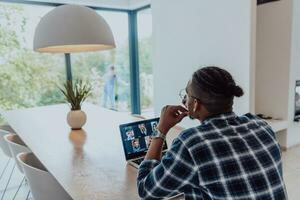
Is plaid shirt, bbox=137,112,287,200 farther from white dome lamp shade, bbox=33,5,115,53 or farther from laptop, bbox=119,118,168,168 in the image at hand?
white dome lamp shade, bbox=33,5,115,53

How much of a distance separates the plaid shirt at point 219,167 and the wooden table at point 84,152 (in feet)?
0.88

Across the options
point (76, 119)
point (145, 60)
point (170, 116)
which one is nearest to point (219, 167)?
point (170, 116)

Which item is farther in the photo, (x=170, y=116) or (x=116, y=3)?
(x=116, y=3)

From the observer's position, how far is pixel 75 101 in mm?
2371

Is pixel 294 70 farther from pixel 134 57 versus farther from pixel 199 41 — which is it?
pixel 134 57

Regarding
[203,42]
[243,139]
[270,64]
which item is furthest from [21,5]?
[243,139]

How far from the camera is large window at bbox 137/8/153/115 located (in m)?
6.05

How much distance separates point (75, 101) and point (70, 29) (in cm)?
72

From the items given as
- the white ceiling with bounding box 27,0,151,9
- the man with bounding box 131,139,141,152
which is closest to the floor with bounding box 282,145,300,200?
the man with bounding box 131,139,141,152

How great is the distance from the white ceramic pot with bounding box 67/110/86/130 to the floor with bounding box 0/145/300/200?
1098mm

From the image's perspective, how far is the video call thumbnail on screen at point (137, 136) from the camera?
1.53 meters

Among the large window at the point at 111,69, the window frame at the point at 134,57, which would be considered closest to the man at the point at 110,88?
the large window at the point at 111,69

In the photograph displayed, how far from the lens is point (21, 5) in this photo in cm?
489

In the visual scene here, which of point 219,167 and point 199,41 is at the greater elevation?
point 199,41
